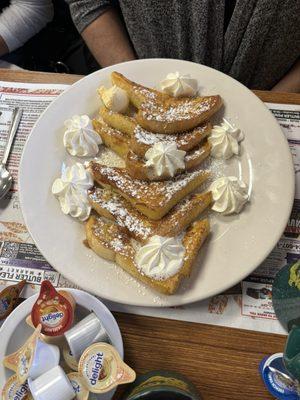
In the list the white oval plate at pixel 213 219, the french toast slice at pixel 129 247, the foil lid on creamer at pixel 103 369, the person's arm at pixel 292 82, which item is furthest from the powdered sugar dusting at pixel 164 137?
the foil lid on creamer at pixel 103 369

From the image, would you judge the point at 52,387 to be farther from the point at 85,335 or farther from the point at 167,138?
the point at 167,138

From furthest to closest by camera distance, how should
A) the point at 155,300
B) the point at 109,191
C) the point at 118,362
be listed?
the point at 109,191 < the point at 155,300 < the point at 118,362

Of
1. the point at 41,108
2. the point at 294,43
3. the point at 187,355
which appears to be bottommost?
the point at 187,355

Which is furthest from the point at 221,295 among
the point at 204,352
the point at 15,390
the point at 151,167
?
the point at 15,390

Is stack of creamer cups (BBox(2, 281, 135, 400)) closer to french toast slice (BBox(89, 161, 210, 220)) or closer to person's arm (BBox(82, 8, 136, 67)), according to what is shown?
french toast slice (BBox(89, 161, 210, 220))

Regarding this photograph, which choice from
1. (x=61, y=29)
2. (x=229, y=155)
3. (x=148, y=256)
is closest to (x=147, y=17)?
(x=229, y=155)

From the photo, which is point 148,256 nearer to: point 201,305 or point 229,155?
point 201,305

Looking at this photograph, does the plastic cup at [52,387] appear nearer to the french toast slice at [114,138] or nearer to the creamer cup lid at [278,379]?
the creamer cup lid at [278,379]
